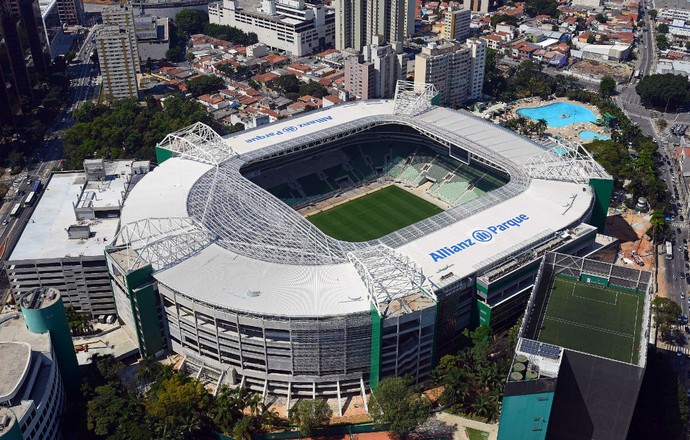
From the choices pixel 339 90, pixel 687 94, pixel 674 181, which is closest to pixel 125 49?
pixel 339 90

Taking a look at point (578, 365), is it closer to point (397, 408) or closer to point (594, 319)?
point (594, 319)

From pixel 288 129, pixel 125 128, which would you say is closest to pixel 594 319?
pixel 288 129

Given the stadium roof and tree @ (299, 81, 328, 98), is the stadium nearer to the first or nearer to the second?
the stadium roof

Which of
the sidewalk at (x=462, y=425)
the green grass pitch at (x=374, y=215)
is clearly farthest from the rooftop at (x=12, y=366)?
the green grass pitch at (x=374, y=215)

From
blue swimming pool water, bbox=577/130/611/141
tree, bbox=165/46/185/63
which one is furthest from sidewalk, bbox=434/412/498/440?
tree, bbox=165/46/185/63

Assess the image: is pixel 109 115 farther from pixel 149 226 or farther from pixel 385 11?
pixel 385 11
